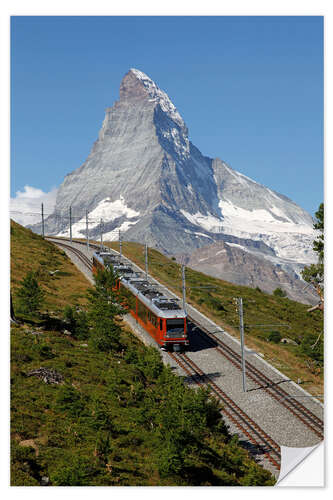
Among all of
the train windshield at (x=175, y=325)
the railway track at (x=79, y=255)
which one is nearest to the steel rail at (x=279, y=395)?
the train windshield at (x=175, y=325)

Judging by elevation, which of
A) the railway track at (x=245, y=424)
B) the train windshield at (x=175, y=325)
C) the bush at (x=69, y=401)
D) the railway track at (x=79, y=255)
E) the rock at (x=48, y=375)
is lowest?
the railway track at (x=245, y=424)

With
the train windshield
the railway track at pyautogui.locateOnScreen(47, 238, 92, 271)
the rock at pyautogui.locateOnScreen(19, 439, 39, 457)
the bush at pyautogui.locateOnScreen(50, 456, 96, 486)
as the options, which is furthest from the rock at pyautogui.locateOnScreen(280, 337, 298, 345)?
the bush at pyautogui.locateOnScreen(50, 456, 96, 486)

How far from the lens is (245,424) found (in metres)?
30.3

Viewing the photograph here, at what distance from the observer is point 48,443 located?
23.0 meters

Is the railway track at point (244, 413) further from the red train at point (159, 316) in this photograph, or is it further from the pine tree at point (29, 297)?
the pine tree at point (29, 297)

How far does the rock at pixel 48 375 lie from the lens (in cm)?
2891

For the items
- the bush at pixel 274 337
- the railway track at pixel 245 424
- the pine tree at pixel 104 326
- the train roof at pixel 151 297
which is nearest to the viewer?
the railway track at pixel 245 424

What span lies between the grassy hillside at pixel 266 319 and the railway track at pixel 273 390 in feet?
7.07

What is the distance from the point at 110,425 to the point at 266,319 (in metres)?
46.3

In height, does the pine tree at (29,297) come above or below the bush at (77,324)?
above

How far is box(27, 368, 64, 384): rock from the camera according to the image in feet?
94.8

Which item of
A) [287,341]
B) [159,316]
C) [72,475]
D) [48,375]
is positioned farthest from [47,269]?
[72,475]

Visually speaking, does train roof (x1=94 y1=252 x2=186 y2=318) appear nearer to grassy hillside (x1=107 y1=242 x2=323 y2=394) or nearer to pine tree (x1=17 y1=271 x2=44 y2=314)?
grassy hillside (x1=107 y1=242 x2=323 y2=394)
